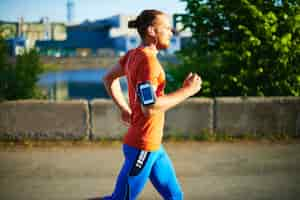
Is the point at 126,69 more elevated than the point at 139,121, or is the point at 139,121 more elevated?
the point at 126,69

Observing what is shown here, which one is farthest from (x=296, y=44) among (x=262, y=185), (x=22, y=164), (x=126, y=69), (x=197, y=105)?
(x=126, y=69)

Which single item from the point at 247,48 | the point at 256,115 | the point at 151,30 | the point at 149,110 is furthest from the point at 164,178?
the point at 247,48

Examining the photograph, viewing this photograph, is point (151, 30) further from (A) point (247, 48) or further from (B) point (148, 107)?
(A) point (247, 48)

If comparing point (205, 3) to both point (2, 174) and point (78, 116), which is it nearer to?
point (78, 116)

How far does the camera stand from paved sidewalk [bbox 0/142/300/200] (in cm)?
500

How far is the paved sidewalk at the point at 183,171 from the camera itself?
197 inches

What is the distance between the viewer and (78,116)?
727 cm

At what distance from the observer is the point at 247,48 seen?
8.45m

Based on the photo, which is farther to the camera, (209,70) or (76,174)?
(209,70)

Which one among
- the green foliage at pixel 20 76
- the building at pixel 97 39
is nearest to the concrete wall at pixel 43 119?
the green foliage at pixel 20 76

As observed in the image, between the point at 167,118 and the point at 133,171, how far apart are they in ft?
14.5

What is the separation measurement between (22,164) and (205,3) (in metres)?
4.43

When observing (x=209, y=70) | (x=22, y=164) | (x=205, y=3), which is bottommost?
(x=22, y=164)

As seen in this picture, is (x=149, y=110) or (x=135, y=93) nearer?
(x=149, y=110)
